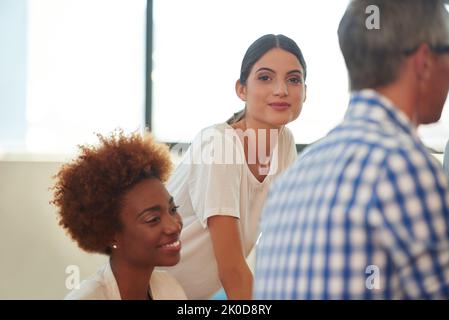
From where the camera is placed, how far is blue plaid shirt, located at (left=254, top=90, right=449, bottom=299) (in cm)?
70

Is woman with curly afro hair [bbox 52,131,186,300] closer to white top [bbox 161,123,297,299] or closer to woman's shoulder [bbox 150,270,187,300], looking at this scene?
Result: woman's shoulder [bbox 150,270,187,300]

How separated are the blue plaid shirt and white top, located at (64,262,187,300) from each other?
522 millimetres

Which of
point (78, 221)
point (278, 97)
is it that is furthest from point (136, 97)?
point (78, 221)

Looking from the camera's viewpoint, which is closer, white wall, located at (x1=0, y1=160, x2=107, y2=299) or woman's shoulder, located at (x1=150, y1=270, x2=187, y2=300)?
woman's shoulder, located at (x1=150, y1=270, x2=187, y2=300)

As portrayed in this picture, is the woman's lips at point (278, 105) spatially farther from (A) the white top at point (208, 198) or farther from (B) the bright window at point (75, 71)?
(B) the bright window at point (75, 71)

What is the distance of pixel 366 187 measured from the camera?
2.31 ft

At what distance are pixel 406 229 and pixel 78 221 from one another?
759 millimetres

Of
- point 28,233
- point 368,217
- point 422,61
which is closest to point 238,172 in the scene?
point 422,61

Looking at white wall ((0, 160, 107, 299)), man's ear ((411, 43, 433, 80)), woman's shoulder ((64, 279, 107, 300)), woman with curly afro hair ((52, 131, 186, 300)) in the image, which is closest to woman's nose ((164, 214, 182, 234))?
woman with curly afro hair ((52, 131, 186, 300))

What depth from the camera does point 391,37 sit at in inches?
33.9

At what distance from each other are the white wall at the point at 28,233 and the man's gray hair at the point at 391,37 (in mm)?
1366

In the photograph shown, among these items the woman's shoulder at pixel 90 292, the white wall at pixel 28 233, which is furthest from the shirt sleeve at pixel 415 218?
the white wall at pixel 28 233
